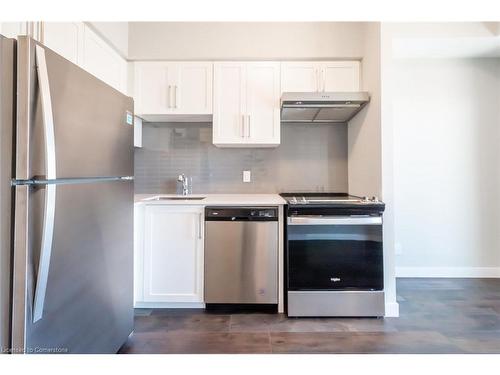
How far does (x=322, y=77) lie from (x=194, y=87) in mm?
1190

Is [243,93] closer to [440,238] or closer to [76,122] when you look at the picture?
[76,122]

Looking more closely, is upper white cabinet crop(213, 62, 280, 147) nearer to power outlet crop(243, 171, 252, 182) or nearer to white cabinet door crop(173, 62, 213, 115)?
white cabinet door crop(173, 62, 213, 115)

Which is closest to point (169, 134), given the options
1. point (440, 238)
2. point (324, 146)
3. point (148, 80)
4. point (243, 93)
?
point (148, 80)

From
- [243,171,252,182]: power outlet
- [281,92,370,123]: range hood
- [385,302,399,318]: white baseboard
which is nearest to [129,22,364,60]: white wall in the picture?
[281,92,370,123]: range hood

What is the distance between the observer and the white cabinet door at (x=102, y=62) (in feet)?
6.24

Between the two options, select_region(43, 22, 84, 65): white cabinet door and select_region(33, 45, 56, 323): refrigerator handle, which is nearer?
select_region(33, 45, 56, 323): refrigerator handle

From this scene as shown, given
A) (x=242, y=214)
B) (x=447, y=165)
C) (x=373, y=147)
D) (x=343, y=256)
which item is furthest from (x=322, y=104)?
(x=447, y=165)

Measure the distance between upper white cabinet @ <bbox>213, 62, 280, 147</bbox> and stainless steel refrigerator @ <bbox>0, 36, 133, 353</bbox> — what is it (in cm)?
122

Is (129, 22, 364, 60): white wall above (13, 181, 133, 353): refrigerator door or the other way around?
above

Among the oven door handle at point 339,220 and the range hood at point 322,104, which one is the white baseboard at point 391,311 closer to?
the oven door handle at point 339,220

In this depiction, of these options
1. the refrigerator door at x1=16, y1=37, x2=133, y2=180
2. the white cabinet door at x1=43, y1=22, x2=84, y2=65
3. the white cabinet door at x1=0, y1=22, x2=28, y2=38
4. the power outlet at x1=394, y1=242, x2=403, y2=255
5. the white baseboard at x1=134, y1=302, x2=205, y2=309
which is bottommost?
the white baseboard at x1=134, y1=302, x2=205, y2=309

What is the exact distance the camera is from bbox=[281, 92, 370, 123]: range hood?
2.14 metres
